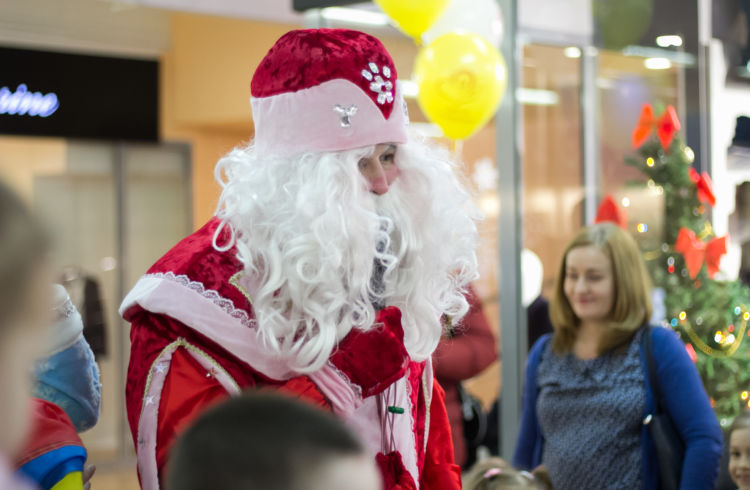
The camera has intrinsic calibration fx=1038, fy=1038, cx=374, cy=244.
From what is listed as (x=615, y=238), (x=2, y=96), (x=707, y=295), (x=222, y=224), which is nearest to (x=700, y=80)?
(x=707, y=295)

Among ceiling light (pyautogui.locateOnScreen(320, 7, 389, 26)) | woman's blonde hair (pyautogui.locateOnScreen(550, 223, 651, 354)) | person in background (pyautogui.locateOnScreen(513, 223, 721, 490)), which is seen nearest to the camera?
person in background (pyautogui.locateOnScreen(513, 223, 721, 490))

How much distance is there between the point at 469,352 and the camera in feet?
12.5

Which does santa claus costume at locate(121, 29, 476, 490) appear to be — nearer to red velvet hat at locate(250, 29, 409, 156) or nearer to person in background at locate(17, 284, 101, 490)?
red velvet hat at locate(250, 29, 409, 156)

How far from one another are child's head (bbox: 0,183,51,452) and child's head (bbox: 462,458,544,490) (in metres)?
1.80

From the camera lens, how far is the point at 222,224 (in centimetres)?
181

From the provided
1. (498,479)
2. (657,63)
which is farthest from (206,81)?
(498,479)

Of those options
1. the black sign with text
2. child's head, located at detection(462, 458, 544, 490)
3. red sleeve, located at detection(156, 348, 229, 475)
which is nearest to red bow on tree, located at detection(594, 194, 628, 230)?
child's head, located at detection(462, 458, 544, 490)

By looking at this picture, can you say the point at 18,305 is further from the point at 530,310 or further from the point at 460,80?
the point at 530,310

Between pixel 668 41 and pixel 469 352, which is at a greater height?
pixel 668 41

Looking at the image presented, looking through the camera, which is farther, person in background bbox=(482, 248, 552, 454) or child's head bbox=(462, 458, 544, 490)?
person in background bbox=(482, 248, 552, 454)

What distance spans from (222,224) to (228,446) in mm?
946

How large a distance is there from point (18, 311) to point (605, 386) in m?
2.24

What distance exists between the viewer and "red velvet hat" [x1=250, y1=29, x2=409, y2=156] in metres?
1.86

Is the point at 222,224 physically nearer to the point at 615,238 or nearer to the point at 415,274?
the point at 415,274
